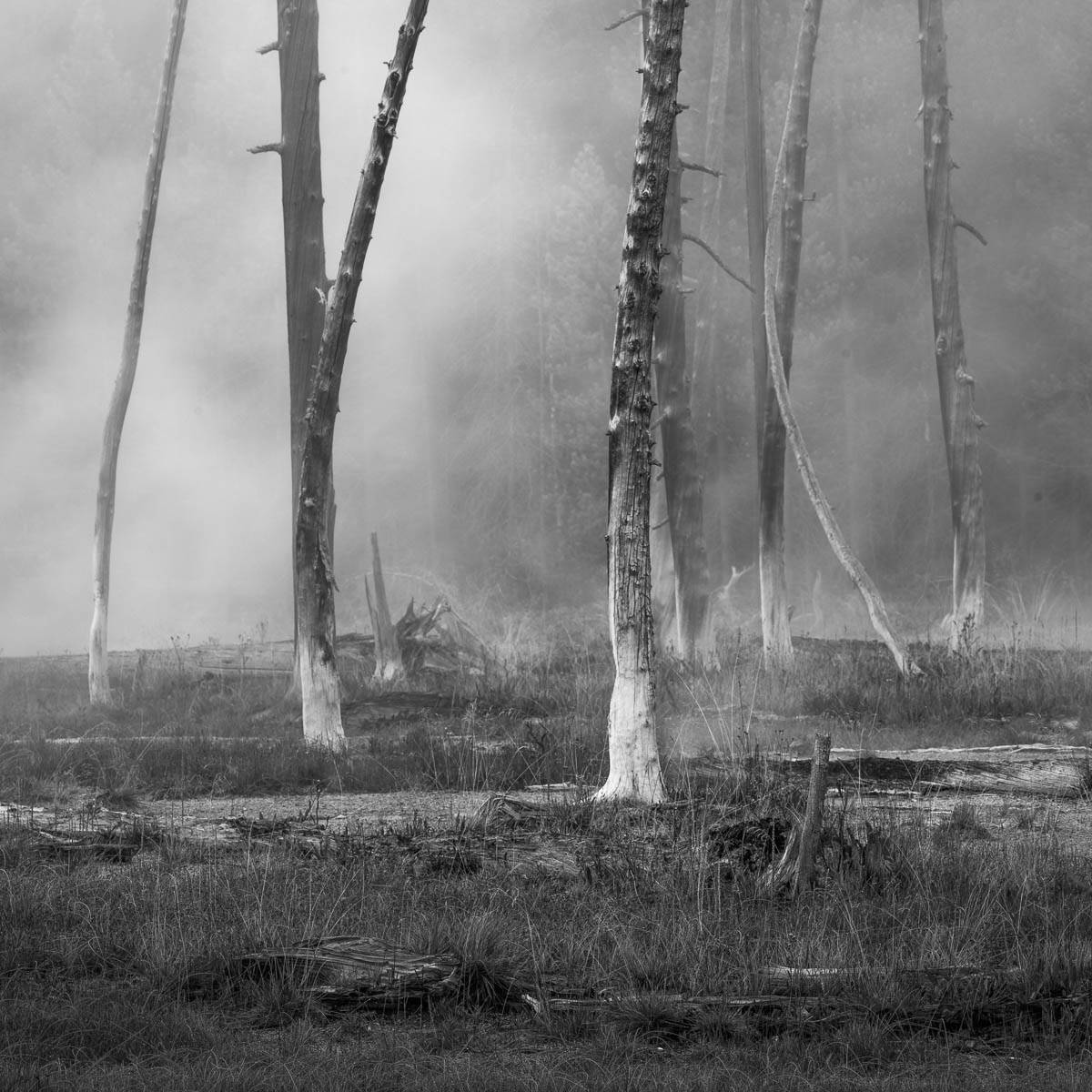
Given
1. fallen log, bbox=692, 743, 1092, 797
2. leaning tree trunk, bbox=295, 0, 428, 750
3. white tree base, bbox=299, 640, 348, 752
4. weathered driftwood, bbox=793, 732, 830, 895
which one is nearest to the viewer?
weathered driftwood, bbox=793, 732, 830, 895

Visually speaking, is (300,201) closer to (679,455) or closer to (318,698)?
(679,455)

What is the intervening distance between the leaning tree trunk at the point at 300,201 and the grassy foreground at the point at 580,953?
20.1 feet

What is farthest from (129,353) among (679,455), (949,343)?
(949,343)

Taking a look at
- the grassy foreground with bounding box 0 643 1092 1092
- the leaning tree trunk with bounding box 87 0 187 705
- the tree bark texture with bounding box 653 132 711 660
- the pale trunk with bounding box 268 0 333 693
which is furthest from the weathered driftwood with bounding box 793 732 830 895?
the leaning tree trunk with bounding box 87 0 187 705

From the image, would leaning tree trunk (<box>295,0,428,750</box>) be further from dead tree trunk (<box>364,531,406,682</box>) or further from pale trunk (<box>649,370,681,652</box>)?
pale trunk (<box>649,370,681,652</box>)

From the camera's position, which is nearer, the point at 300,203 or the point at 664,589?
the point at 300,203

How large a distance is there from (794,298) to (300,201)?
6.18 metres

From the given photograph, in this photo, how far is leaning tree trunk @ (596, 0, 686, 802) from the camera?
276 inches

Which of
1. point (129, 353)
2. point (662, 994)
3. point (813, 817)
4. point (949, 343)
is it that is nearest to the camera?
point (662, 994)

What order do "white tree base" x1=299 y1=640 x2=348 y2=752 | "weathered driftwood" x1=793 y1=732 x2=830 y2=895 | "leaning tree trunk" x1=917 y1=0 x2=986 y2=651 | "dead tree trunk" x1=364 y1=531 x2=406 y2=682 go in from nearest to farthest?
1. "weathered driftwood" x1=793 y1=732 x2=830 y2=895
2. "white tree base" x1=299 y1=640 x2=348 y2=752
3. "dead tree trunk" x1=364 y1=531 x2=406 y2=682
4. "leaning tree trunk" x1=917 y1=0 x2=986 y2=651

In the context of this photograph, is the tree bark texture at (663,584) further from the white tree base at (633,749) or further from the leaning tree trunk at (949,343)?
the white tree base at (633,749)

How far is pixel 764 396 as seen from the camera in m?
16.2

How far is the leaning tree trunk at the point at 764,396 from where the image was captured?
50.0 ft

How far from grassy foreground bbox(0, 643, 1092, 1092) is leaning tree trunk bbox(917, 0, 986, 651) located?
375 inches
